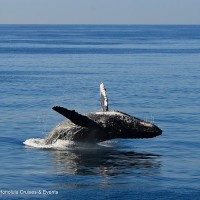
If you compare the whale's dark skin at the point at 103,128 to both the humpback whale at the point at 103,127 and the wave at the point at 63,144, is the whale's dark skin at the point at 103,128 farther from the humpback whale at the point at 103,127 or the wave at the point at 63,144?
the wave at the point at 63,144

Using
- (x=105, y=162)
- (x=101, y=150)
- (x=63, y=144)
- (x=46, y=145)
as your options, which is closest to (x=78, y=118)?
(x=105, y=162)

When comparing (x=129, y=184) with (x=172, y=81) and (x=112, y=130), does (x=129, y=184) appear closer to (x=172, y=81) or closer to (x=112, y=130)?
(x=112, y=130)

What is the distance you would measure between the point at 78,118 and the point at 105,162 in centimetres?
217

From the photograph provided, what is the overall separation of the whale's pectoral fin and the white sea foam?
74.0 inches

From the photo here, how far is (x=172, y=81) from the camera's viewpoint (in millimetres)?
64875

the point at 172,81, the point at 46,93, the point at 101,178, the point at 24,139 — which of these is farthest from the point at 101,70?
the point at 101,178

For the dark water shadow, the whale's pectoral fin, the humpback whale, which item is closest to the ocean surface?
the dark water shadow

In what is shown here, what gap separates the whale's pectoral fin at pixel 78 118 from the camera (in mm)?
24984

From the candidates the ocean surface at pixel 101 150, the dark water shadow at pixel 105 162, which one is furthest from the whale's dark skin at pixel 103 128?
the dark water shadow at pixel 105 162

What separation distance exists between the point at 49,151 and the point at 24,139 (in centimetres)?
408

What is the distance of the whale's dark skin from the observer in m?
26.3

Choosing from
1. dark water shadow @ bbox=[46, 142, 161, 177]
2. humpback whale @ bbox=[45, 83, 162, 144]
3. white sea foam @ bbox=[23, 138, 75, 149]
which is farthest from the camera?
white sea foam @ bbox=[23, 138, 75, 149]

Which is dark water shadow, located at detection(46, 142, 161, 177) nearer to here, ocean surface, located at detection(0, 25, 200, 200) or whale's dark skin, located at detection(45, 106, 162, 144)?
ocean surface, located at detection(0, 25, 200, 200)

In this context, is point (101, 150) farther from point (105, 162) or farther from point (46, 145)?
point (46, 145)
